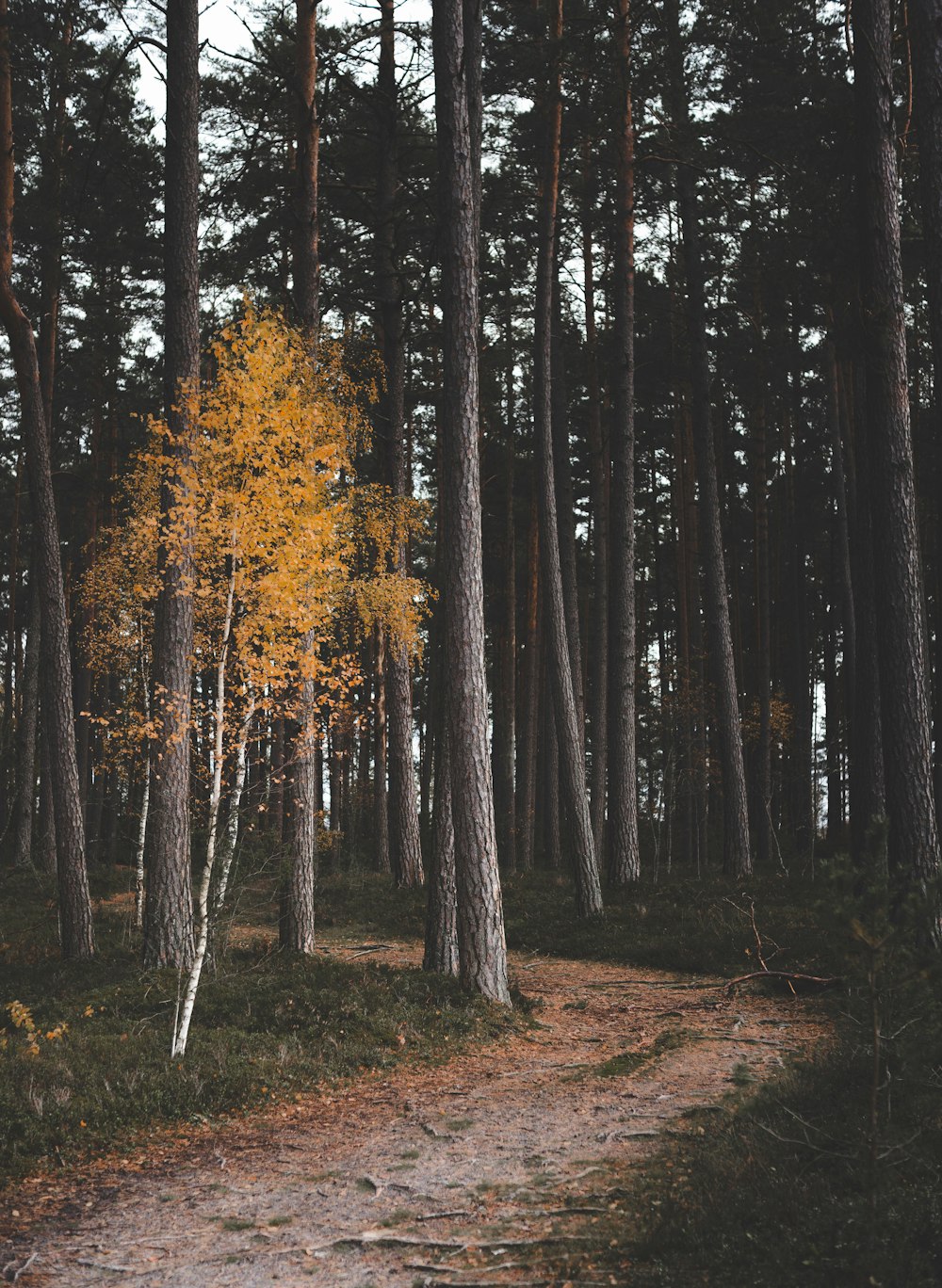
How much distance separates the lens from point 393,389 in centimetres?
1636

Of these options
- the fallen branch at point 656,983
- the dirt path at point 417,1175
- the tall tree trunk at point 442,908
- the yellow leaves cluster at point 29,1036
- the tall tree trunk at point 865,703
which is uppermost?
the tall tree trunk at point 865,703

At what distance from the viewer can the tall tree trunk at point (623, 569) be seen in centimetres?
1584

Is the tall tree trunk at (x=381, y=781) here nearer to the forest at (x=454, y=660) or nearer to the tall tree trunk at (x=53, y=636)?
the forest at (x=454, y=660)

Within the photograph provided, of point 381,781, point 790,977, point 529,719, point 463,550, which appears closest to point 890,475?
point 463,550

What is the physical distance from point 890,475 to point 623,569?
7.90 m

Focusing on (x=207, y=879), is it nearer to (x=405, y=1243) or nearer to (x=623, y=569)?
(x=405, y=1243)

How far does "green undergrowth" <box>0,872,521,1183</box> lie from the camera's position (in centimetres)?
639

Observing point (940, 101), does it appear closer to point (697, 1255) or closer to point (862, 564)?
point (862, 564)

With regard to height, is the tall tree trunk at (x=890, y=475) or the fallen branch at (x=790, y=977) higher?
the tall tree trunk at (x=890, y=475)

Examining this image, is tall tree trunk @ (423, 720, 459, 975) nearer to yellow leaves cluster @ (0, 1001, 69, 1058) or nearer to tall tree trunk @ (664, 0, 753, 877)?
yellow leaves cluster @ (0, 1001, 69, 1058)

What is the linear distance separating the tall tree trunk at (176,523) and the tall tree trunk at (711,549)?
920 centimetres

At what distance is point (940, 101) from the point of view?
7.18 m

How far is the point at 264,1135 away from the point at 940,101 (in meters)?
8.90

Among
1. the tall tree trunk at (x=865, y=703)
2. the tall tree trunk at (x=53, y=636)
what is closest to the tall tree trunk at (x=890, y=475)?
the tall tree trunk at (x=865, y=703)
